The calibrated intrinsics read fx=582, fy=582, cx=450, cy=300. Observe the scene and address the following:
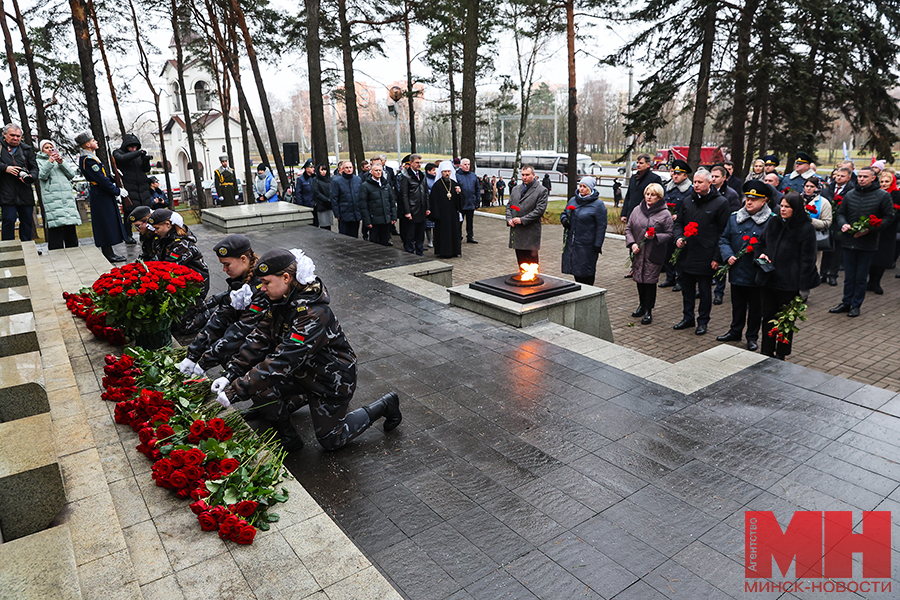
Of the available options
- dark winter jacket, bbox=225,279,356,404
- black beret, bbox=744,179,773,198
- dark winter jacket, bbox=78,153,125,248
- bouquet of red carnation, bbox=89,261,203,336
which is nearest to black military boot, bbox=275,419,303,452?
dark winter jacket, bbox=225,279,356,404

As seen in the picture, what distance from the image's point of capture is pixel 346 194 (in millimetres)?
13062

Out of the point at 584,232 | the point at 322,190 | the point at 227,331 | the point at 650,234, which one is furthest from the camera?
the point at 322,190

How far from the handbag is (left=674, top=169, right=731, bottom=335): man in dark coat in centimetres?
299

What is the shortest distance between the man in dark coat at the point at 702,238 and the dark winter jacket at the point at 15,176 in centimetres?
991

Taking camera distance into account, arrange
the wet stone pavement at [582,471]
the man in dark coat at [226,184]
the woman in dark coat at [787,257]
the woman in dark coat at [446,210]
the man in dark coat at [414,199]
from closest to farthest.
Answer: the wet stone pavement at [582,471] < the woman in dark coat at [787,257] < the woman in dark coat at [446,210] < the man in dark coat at [414,199] < the man in dark coat at [226,184]

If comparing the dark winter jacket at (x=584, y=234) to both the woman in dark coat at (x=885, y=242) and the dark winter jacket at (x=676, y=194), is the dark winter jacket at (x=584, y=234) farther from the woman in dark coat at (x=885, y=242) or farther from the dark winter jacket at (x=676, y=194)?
the woman in dark coat at (x=885, y=242)

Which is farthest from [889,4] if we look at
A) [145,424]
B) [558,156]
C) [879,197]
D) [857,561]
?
[558,156]

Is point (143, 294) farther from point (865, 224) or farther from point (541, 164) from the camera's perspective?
point (541, 164)

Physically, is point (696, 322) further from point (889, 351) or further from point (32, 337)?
point (32, 337)

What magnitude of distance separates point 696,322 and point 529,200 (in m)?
3.11

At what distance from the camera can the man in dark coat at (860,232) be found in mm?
8781

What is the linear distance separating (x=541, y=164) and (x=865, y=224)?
1444 inches

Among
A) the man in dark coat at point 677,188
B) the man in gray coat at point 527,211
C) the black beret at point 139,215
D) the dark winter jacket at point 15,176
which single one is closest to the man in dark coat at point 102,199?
the dark winter jacket at point 15,176

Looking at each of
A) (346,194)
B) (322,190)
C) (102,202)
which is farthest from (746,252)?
(322,190)
